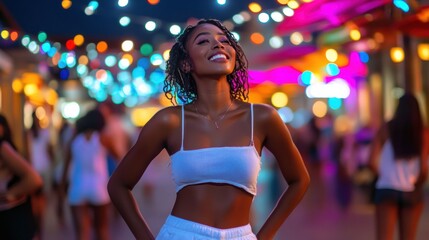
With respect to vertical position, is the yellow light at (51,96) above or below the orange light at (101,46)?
above

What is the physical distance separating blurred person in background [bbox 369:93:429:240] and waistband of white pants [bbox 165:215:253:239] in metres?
3.80

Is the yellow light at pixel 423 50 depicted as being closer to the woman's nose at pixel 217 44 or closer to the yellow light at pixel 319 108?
the woman's nose at pixel 217 44

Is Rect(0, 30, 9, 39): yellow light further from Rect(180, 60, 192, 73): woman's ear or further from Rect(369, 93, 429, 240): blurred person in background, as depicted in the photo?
Rect(180, 60, 192, 73): woman's ear

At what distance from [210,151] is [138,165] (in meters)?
0.42

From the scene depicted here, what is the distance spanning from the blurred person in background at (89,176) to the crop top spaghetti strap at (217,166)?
499 cm

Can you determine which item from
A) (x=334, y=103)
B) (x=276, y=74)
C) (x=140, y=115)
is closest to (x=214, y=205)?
(x=276, y=74)

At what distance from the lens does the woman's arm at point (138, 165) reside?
13.2ft

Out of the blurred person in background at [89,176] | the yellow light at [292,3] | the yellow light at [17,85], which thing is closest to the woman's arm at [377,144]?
the yellow light at [292,3]

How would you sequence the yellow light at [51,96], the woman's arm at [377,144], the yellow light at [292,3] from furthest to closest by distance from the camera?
the yellow light at [51,96]
the woman's arm at [377,144]
the yellow light at [292,3]

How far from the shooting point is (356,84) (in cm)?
2659

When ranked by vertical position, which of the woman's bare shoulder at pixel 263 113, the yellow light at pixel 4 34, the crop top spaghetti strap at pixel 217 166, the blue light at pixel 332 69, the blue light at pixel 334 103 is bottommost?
the crop top spaghetti strap at pixel 217 166

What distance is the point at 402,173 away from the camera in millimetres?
7605

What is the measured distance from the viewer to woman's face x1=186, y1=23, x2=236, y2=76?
4.08 metres

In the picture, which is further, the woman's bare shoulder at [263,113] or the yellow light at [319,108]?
the yellow light at [319,108]
